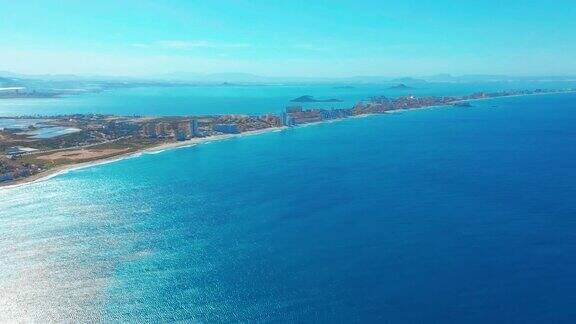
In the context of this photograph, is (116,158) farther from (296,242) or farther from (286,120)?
(286,120)

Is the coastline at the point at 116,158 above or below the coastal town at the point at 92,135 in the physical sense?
below

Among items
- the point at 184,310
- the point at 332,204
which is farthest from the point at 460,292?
the point at 332,204

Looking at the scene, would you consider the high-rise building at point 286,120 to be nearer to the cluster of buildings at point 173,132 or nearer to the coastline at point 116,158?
the coastline at point 116,158

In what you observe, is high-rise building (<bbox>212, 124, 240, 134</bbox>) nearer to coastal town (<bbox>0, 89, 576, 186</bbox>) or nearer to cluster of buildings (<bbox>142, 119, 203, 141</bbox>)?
coastal town (<bbox>0, 89, 576, 186</bbox>)

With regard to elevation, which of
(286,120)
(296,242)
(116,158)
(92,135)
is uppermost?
(286,120)

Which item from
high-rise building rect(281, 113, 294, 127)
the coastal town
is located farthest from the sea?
high-rise building rect(281, 113, 294, 127)

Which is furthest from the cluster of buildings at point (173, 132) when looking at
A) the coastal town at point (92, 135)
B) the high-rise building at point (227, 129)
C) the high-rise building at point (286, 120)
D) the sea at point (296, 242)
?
the high-rise building at point (286, 120)

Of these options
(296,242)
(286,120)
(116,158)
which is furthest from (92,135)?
(296,242)
